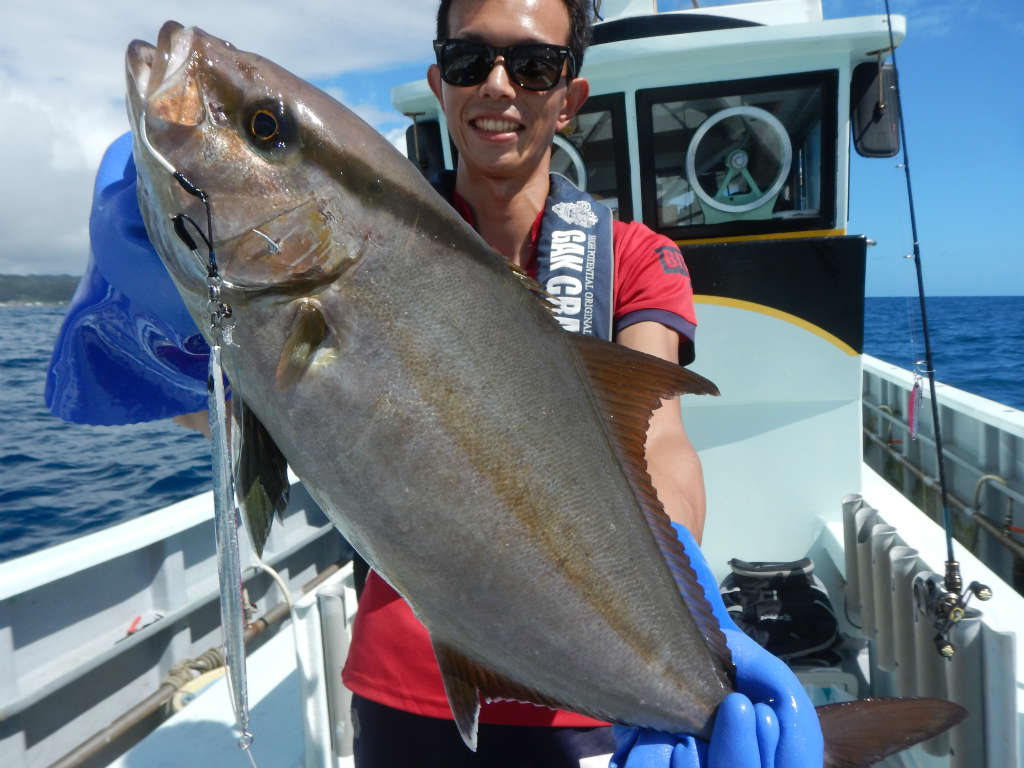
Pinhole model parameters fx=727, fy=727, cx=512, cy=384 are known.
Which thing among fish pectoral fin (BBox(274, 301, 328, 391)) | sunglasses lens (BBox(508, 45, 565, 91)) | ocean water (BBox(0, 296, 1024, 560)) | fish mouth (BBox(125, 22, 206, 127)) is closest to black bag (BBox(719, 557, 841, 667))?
ocean water (BBox(0, 296, 1024, 560))

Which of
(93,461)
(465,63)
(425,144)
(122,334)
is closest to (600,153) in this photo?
(425,144)

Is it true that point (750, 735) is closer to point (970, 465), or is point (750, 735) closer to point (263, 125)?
point (263, 125)

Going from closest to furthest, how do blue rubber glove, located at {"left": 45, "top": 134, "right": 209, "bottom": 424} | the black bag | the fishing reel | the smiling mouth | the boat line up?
blue rubber glove, located at {"left": 45, "top": 134, "right": 209, "bottom": 424}, the smiling mouth, the fishing reel, the boat, the black bag

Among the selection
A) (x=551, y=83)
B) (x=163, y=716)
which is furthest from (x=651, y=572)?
(x=163, y=716)

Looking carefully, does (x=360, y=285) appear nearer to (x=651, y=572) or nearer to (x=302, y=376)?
(x=302, y=376)

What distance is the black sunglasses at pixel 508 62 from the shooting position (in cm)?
187

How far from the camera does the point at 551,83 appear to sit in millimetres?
1905

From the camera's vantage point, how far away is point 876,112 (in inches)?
200

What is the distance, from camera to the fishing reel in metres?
2.74

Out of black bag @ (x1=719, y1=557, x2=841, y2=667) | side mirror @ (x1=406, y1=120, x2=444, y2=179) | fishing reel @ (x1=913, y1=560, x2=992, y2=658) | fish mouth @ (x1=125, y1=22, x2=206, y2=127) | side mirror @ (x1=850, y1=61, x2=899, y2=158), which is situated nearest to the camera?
fish mouth @ (x1=125, y1=22, x2=206, y2=127)

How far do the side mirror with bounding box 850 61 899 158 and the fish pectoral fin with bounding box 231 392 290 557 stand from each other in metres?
5.11

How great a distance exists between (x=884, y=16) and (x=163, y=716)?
6.22m

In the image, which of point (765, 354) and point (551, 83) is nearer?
point (551, 83)

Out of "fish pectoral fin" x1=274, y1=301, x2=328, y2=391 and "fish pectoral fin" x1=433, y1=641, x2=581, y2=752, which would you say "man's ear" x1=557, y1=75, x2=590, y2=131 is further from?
"fish pectoral fin" x1=433, y1=641, x2=581, y2=752
